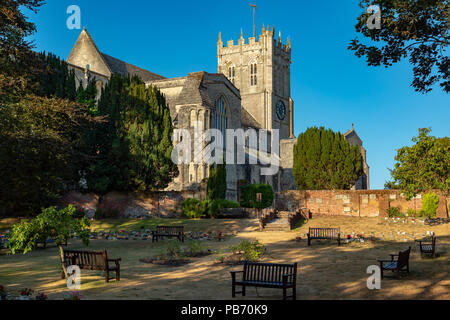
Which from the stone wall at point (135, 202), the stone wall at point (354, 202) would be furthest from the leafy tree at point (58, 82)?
the stone wall at point (354, 202)

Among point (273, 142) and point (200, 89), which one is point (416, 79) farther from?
point (273, 142)

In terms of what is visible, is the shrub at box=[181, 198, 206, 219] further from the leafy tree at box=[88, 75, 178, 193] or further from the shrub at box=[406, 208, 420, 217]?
the shrub at box=[406, 208, 420, 217]

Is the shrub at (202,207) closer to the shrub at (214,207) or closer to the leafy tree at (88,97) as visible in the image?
the shrub at (214,207)

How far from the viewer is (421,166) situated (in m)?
25.6

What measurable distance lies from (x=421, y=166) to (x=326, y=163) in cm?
1417

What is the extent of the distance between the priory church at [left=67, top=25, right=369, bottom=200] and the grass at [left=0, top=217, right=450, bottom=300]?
61.0 feet

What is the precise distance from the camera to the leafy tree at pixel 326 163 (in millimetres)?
38812

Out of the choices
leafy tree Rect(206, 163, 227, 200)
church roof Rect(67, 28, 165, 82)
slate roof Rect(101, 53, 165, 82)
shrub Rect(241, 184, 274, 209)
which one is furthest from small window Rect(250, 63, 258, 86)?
leafy tree Rect(206, 163, 227, 200)

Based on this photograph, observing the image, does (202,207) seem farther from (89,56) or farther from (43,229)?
(89,56)

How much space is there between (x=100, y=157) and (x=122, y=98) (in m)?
4.61

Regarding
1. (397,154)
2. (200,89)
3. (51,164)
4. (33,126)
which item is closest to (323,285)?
(33,126)

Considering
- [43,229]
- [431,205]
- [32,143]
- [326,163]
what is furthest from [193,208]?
[43,229]

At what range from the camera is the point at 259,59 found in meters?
76.7

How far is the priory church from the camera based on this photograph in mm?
41156
